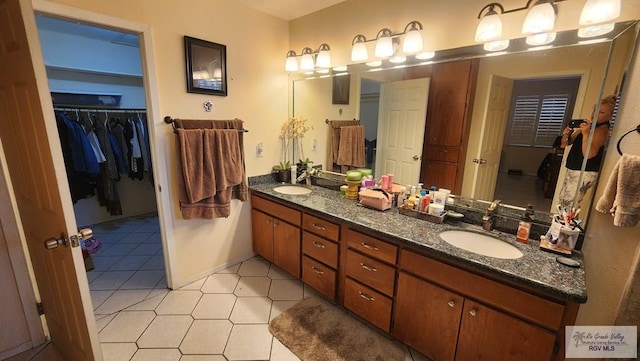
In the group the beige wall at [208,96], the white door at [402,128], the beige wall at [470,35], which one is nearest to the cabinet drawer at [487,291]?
the beige wall at [470,35]

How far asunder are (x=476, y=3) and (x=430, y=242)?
1495 mm

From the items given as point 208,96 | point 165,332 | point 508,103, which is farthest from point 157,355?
point 508,103

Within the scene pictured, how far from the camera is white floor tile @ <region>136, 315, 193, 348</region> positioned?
1.74m

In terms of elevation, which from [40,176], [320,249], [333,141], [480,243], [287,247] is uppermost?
[333,141]

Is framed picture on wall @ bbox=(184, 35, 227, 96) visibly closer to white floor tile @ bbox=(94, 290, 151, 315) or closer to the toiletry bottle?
white floor tile @ bbox=(94, 290, 151, 315)

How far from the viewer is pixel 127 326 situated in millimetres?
1878

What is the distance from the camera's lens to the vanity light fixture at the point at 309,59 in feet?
7.83

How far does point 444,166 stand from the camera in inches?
77.5

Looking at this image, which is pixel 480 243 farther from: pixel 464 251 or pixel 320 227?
pixel 320 227

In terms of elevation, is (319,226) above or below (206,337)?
above

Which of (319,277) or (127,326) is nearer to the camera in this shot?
(127,326)

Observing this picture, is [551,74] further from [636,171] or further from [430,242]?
[430,242]

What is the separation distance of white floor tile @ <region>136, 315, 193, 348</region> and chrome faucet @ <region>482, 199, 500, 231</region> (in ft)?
7.04

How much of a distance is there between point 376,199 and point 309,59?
1.49 meters
